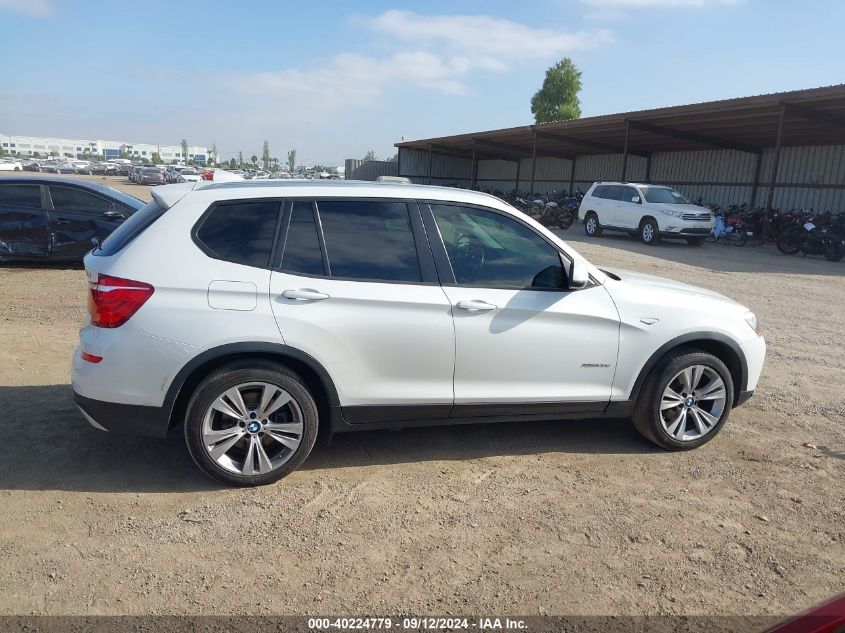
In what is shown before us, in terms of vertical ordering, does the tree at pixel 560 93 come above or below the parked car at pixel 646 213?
above

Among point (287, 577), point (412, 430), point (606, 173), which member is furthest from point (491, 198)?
point (606, 173)

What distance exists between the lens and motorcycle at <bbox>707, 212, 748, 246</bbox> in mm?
21078

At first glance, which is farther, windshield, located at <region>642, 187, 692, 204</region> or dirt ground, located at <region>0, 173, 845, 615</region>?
windshield, located at <region>642, 187, 692, 204</region>

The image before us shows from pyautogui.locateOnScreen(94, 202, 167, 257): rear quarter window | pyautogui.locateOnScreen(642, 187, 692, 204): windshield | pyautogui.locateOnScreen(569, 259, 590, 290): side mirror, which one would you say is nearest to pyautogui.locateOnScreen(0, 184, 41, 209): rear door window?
pyautogui.locateOnScreen(94, 202, 167, 257): rear quarter window

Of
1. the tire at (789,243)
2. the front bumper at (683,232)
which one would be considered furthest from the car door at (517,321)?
the tire at (789,243)

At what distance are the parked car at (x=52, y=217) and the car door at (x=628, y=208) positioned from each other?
15.4 meters

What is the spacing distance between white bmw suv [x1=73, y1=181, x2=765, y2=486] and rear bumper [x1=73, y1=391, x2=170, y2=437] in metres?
0.01

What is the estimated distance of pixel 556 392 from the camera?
4.21 metres

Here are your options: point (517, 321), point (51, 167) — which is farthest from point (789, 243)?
point (51, 167)

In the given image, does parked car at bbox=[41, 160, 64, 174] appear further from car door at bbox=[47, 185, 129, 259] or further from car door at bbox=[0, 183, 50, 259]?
car door at bbox=[47, 185, 129, 259]

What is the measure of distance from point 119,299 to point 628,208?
63.9 feet

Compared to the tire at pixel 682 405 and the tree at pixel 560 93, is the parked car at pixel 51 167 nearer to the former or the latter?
the tree at pixel 560 93

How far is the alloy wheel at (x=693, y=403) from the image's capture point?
4422mm

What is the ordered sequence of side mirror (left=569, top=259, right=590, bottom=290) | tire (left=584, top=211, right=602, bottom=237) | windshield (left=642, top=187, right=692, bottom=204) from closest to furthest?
side mirror (left=569, top=259, right=590, bottom=290) < windshield (left=642, top=187, right=692, bottom=204) < tire (left=584, top=211, right=602, bottom=237)
